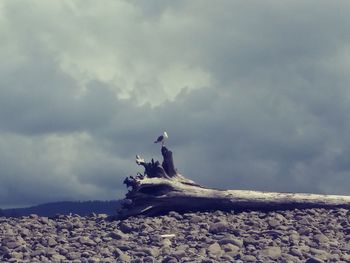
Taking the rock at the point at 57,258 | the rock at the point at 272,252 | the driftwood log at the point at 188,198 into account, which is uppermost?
the driftwood log at the point at 188,198

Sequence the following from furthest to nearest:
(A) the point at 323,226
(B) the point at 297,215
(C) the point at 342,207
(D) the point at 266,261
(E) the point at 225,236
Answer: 1. (C) the point at 342,207
2. (B) the point at 297,215
3. (A) the point at 323,226
4. (E) the point at 225,236
5. (D) the point at 266,261

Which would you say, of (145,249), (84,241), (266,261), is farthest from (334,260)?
(84,241)

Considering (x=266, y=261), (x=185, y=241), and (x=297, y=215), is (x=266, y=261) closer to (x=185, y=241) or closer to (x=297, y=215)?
(x=185, y=241)

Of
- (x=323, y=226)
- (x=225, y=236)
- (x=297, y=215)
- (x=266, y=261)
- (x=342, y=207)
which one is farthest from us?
(x=342, y=207)

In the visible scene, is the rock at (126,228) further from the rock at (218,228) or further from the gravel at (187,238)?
the rock at (218,228)

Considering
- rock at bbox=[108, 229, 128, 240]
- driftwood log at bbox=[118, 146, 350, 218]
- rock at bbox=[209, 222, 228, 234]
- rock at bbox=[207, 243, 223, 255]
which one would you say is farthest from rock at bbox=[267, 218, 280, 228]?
rock at bbox=[108, 229, 128, 240]

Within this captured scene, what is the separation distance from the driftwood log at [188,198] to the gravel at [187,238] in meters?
0.40

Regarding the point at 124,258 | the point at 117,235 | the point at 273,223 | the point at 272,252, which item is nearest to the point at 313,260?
the point at 272,252

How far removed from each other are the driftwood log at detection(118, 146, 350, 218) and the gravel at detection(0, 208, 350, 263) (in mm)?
400

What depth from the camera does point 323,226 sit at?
20156mm

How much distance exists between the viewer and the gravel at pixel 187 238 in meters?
17.3

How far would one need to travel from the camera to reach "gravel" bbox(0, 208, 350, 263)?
1728 centimetres

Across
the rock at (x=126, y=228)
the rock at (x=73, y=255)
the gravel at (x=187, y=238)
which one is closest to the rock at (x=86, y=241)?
the gravel at (x=187, y=238)

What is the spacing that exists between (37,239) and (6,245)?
2.93 ft
